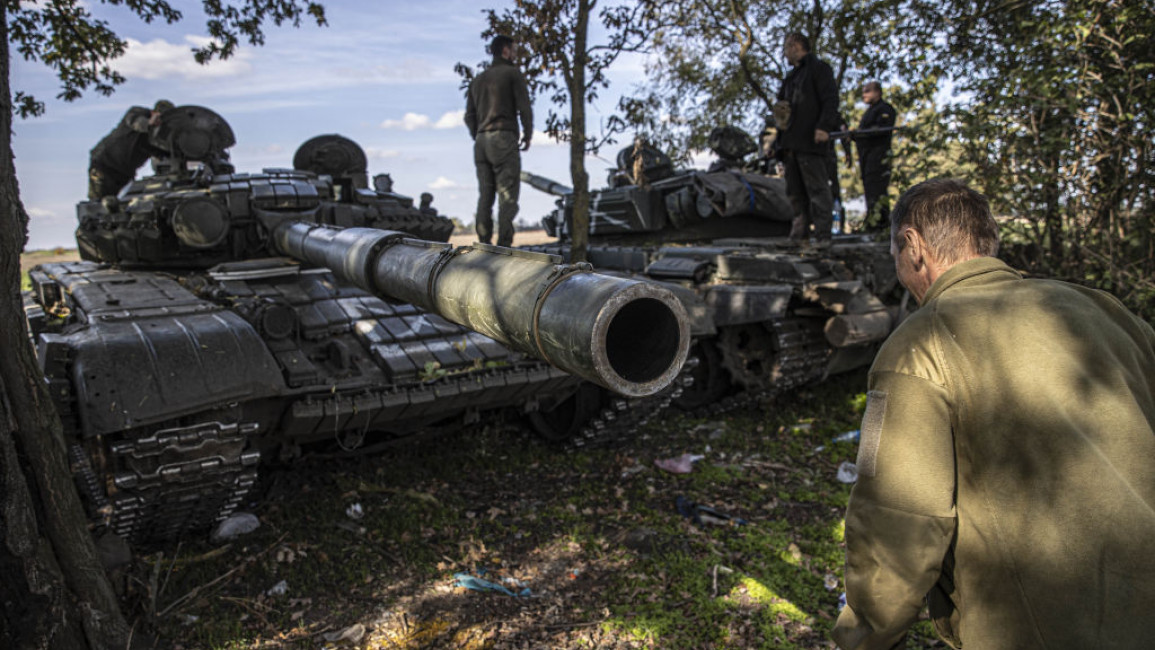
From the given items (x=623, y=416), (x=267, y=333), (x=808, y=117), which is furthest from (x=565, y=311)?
(x=808, y=117)

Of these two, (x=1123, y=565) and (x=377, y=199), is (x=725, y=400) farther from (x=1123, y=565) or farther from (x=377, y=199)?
(x=1123, y=565)

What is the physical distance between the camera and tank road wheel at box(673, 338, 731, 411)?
25.6 feet

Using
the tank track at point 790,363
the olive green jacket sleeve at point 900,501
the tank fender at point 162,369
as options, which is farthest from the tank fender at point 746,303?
the olive green jacket sleeve at point 900,501

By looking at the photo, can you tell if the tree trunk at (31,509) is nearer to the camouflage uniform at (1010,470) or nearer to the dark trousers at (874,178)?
the camouflage uniform at (1010,470)

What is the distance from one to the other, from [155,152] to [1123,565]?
8.28m

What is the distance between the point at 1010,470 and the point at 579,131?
6023 mm

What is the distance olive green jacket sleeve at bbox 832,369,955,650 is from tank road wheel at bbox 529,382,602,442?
440 centimetres

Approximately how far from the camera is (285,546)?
4918 millimetres

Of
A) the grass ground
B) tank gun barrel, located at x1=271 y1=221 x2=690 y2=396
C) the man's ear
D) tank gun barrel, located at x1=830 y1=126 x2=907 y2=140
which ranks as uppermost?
tank gun barrel, located at x1=830 y1=126 x2=907 y2=140

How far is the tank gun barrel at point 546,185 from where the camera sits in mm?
11109

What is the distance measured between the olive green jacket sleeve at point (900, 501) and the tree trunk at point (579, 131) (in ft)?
17.8

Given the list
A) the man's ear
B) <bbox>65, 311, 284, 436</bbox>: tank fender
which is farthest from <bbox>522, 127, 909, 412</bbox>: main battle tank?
the man's ear

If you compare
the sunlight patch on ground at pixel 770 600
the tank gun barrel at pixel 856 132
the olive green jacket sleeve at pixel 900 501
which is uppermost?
the tank gun barrel at pixel 856 132

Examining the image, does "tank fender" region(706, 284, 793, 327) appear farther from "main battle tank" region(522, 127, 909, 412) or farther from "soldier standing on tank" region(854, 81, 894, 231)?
"soldier standing on tank" region(854, 81, 894, 231)
